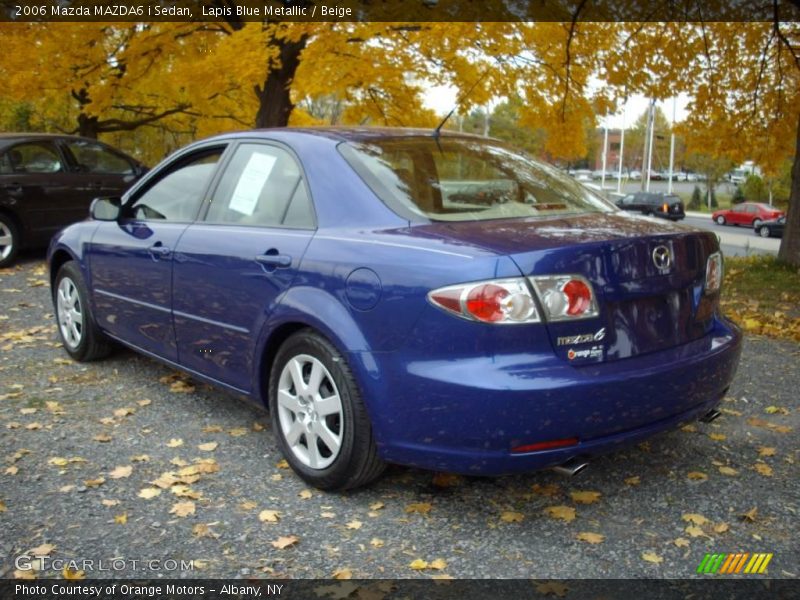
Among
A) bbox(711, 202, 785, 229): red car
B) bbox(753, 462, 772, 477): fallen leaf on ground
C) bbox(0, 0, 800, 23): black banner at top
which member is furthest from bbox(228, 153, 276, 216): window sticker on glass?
bbox(711, 202, 785, 229): red car

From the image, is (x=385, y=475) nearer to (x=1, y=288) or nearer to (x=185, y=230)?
(x=185, y=230)

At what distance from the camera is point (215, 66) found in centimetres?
1098

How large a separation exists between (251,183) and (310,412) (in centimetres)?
129

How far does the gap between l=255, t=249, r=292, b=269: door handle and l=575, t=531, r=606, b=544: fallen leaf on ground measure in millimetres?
1686

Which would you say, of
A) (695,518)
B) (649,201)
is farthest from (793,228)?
(649,201)

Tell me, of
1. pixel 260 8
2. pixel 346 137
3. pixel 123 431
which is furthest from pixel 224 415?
pixel 260 8

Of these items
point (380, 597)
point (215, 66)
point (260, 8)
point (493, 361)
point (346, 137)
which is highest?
point (260, 8)

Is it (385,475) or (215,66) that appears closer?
(385,475)

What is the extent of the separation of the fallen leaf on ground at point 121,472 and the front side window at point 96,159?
823 cm

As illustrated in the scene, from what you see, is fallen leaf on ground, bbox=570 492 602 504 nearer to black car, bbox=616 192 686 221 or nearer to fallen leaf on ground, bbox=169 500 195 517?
fallen leaf on ground, bbox=169 500 195 517

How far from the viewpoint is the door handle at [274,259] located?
3623 millimetres

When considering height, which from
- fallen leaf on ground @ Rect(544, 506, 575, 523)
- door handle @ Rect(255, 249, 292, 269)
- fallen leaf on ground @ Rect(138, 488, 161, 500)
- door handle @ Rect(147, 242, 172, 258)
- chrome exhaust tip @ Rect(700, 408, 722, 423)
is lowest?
fallen leaf on ground @ Rect(138, 488, 161, 500)

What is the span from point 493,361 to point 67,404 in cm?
304

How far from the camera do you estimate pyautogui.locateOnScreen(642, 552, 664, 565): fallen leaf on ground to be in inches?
116
